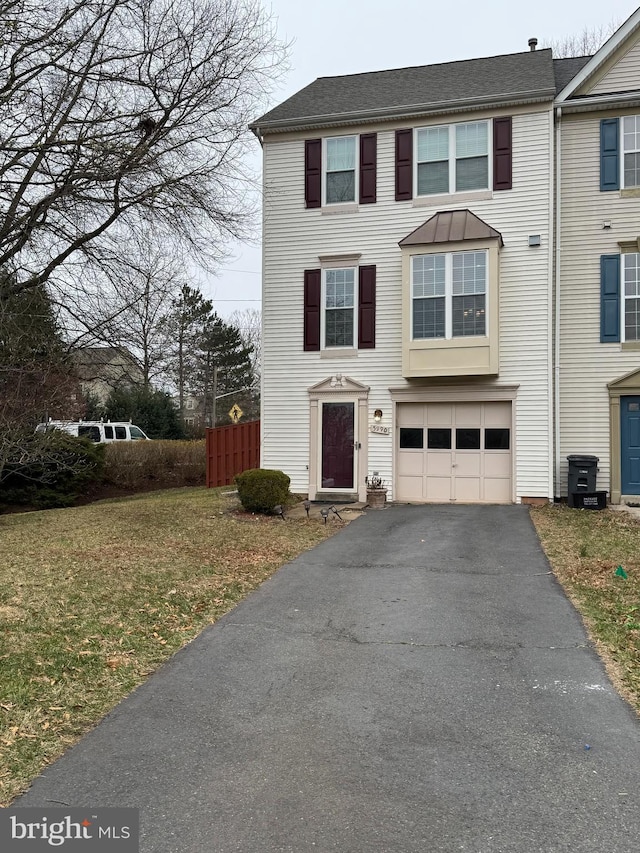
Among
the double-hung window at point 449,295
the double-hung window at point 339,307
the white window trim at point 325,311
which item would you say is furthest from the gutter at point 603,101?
the double-hung window at point 339,307

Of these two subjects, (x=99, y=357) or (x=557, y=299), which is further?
(x=99, y=357)

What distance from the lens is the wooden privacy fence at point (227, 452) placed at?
60.9ft

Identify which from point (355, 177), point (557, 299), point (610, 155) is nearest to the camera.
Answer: point (610, 155)

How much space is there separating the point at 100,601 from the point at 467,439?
9.59 meters

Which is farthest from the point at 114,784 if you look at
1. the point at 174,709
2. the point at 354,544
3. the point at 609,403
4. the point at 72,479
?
the point at 72,479

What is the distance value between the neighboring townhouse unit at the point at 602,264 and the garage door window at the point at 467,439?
65.9 inches

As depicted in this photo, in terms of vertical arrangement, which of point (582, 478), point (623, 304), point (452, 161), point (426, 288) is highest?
point (452, 161)

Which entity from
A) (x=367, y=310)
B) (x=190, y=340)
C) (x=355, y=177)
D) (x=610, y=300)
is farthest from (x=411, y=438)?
(x=190, y=340)

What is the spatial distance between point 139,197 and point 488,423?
814cm

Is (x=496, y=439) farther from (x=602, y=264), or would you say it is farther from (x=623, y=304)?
(x=602, y=264)

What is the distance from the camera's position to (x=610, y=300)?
45.3 ft

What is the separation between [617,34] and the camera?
45.6 feet

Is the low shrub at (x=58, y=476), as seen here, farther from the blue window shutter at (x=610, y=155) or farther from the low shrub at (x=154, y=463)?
the blue window shutter at (x=610, y=155)

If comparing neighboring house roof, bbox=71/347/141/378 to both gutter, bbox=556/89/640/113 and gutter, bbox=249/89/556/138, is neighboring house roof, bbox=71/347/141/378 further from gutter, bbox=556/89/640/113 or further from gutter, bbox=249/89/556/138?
gutter, bbox=556/89/640/113
